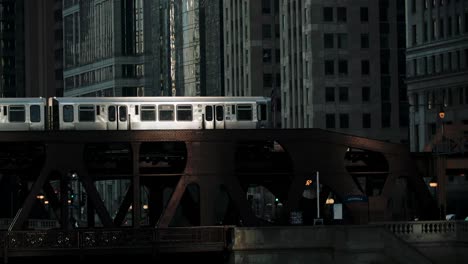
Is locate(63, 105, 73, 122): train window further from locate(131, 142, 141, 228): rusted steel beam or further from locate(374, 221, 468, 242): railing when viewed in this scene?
locate(374, 221, 468, 242): railing

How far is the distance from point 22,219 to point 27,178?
1862 centimetres

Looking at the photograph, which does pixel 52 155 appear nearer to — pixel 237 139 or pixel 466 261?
pixel 237 139

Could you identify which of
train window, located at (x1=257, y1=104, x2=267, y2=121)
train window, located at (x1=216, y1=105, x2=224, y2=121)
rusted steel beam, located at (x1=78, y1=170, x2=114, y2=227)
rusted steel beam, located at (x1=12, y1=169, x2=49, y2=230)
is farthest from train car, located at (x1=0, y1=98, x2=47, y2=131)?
train window, located at (x1=257, y1=104, x2=267, y2=121)

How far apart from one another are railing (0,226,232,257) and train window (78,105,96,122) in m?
13.2

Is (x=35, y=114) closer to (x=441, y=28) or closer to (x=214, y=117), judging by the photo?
(x=214, y=117)

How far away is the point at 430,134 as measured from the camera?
18012cm

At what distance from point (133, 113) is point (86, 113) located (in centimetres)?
297

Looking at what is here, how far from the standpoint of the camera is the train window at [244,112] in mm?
106625

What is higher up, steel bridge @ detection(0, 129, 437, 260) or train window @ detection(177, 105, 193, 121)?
train window @ detection(177, 105, 193, 121)

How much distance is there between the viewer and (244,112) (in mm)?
107188

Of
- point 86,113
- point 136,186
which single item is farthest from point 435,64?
point 136,186

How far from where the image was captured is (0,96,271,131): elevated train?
10462 cm

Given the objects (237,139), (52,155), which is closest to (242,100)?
(237,139)

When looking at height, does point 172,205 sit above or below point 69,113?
below
